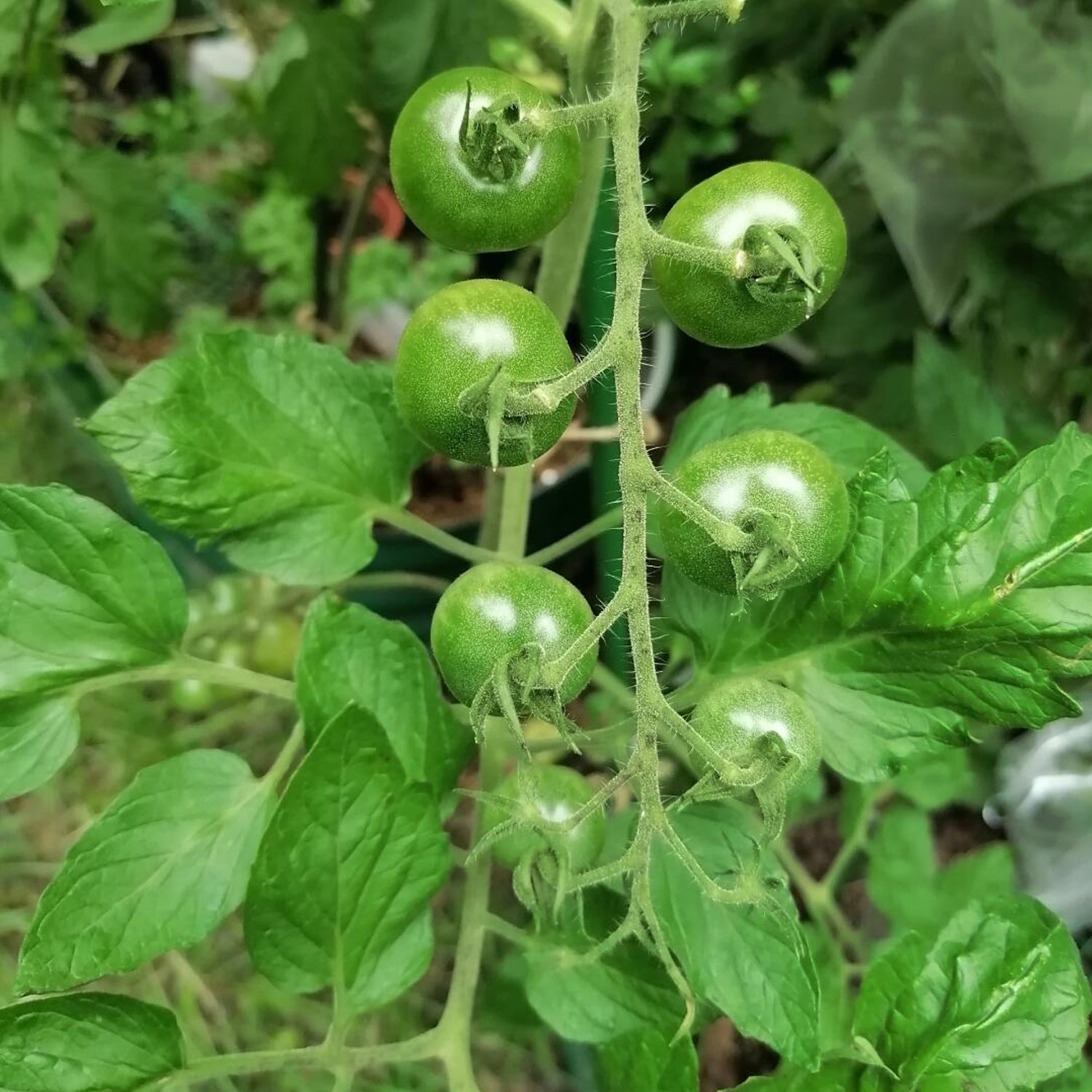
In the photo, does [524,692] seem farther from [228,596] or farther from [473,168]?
[228,596]

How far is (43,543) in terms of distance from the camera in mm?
581

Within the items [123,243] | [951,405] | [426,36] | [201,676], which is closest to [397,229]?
[123,243]

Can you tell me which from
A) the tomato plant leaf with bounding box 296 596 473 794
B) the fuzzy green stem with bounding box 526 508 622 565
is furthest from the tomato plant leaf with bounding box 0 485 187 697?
the fuzzy green stem with bounding box 526 508 622 565

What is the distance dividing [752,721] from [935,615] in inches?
4.7

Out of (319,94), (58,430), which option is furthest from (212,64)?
(319,94)

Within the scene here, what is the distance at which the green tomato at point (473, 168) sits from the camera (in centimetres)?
44

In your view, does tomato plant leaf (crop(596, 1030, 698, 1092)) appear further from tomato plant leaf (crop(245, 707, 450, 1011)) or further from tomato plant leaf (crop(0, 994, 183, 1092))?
tomato plant leaf (crop(0, 994, 183, 1092))

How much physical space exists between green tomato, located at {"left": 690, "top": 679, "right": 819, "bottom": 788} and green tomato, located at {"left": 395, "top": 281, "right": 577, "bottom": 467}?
15cm

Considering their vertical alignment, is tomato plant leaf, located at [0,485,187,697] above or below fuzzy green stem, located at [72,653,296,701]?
above

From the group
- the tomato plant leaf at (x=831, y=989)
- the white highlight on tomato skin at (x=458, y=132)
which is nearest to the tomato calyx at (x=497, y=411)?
the white highlight on tomato skin at (x=458, y=132)

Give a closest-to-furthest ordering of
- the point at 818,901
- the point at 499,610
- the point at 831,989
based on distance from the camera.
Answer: the point at 499,610, the point at 831,989, the point at 818,901

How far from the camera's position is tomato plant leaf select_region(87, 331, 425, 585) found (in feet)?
1.92

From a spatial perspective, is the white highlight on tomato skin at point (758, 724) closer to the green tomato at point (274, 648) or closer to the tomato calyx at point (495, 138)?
the tomato calyx at point (495, 138)

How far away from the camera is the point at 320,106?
3.18ft
